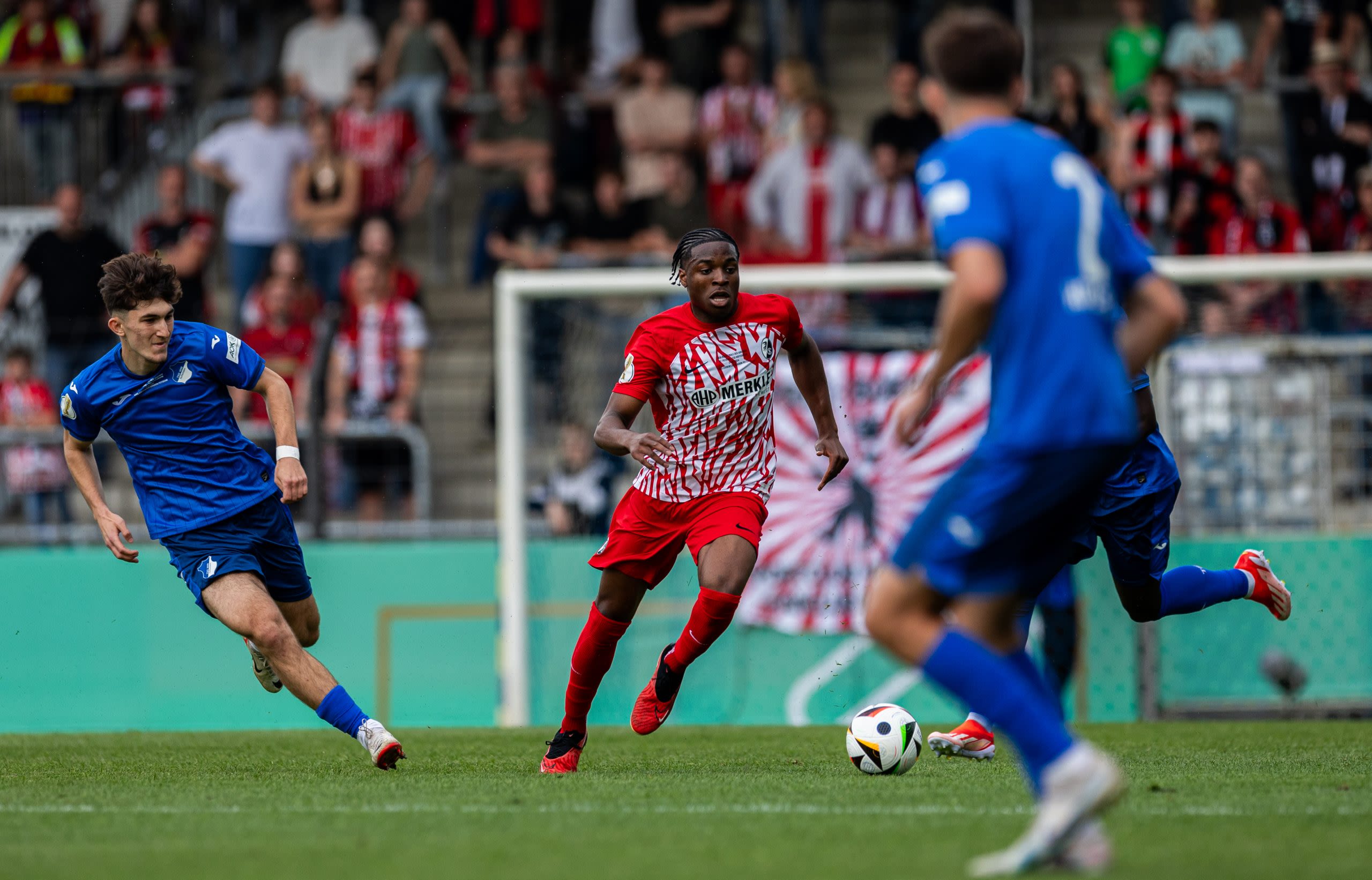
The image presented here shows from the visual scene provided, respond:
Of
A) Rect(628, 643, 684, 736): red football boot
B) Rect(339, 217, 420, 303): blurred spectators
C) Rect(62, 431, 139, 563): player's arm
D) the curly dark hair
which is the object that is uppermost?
the curly dark hair

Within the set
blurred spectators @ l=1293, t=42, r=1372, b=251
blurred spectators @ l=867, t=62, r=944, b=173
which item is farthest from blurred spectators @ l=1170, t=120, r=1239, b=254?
blurred spectators @ l=867, t=62, r=944, b=173

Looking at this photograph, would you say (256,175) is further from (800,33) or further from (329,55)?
(800,33)

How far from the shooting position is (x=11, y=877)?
4.43 meters

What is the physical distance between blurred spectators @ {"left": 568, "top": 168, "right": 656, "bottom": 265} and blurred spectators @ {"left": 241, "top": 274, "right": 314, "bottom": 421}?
2266mm

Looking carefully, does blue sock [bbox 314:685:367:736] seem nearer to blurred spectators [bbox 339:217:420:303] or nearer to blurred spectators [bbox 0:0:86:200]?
blurred spectators [bbox 339:217:420:303]

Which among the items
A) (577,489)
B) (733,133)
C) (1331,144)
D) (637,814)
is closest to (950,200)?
(637,814)

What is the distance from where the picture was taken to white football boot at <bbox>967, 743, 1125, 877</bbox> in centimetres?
396

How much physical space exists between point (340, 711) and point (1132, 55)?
34.1ft

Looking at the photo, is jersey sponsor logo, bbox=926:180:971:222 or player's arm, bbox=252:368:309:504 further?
player's arm, bbox=252:368:309:504

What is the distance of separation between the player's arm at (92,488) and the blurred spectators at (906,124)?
27.7 ft

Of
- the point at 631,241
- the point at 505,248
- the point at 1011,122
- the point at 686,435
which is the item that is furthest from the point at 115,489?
the point at 1011,122

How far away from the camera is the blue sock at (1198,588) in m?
7.64

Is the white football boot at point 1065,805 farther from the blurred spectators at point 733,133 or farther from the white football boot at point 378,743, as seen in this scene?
the blurred spectators at point 733,133

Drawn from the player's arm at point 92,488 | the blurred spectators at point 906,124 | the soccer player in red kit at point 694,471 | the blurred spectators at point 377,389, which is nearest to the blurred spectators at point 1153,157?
the blurred spectators at point 906,124
